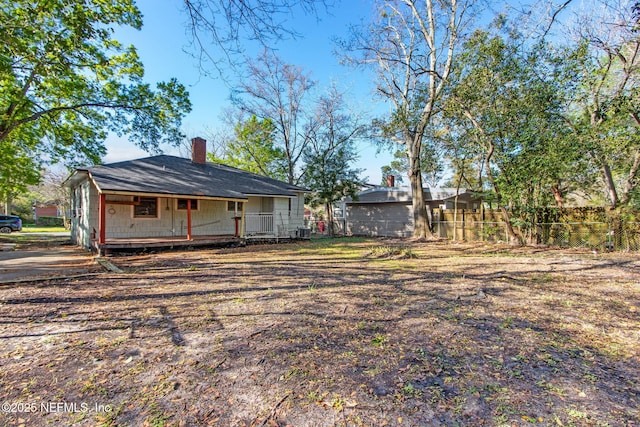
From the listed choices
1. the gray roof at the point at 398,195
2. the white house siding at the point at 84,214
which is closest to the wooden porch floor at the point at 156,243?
the white house siding at the point at 84,214

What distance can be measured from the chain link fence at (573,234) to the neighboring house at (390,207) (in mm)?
4210

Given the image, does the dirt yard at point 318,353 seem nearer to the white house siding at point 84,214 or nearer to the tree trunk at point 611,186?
the white house siding at point 84,214

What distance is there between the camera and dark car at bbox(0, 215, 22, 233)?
21.5 metres

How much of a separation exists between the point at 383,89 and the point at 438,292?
1464 centimetres

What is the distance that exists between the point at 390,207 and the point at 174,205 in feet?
42.8

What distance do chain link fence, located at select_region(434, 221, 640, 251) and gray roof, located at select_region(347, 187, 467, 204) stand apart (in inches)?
161

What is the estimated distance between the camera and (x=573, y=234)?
1178 cm

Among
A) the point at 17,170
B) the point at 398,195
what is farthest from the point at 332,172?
the point at 17,170

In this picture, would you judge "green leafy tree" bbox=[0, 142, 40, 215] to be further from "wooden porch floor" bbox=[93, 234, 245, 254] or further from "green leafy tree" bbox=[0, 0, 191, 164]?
"wooden porch floor" bbox=[93, 234, 245, 254]

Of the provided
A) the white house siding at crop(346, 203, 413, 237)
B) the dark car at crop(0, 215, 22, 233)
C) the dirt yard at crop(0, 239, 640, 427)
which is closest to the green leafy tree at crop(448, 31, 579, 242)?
the dirt yard at crop(0, 239, 640, 427)

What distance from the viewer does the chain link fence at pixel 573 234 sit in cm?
1062

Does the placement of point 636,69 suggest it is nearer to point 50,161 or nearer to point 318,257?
point 318,257

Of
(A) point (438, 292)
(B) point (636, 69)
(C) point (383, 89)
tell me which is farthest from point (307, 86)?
(A) point (438, 292)

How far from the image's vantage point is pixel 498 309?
4375 mm
